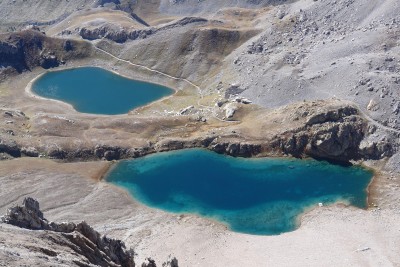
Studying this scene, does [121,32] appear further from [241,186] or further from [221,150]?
[241,186]

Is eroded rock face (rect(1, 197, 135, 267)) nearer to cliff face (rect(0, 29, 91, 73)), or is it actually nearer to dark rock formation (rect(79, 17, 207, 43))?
dark rock formation (rect(79, 17, 207, 43))

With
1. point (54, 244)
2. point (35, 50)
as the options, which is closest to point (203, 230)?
point (54, 244)

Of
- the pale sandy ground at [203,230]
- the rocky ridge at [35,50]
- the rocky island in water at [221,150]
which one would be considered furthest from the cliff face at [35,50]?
the pale sandy ground at [203,230]

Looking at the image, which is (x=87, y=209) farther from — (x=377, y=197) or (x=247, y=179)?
(x=377, y=197)

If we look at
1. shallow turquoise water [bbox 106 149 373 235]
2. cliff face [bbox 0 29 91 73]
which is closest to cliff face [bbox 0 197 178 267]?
shallow turquoise water [bbox 106 149 373 235]

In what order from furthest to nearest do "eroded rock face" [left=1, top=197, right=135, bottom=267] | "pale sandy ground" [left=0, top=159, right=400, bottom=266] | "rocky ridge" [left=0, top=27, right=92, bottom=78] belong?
1. "rocky ridge" [left=0, top=27, right=92, bottom=78]
2. "pale sandy ground" [left=0, top=159, right=400, bottom=266]
3. "eroded rock face" [left=1, top=197, right=135, bottom=267]

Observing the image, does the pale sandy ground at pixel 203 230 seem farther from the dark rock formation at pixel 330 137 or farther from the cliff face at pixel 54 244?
the cliff face at pixel 54 244

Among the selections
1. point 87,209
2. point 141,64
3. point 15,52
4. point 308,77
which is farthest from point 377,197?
point 15,52
